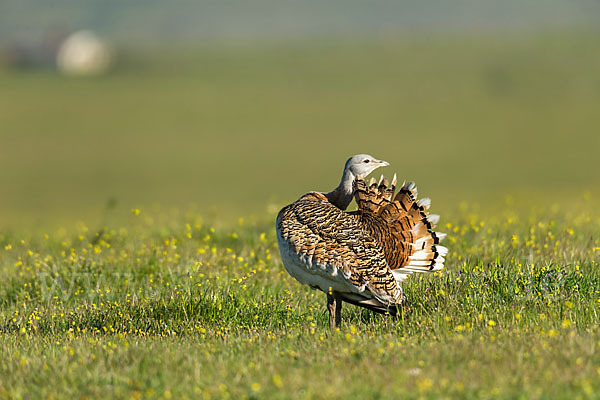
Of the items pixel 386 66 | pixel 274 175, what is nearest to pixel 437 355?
pixel 274 175

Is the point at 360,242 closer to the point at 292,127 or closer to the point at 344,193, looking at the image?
the point at 344,193

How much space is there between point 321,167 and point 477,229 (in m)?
28.4

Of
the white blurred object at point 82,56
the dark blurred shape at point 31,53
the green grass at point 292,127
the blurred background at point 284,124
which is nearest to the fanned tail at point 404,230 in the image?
the blurred background at point 284,124

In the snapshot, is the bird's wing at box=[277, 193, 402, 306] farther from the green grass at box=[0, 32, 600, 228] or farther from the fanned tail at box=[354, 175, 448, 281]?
the green grass at box=[0, 32, 600, 228]

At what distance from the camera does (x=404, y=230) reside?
6863 millimetres

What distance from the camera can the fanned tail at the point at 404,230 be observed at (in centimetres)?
679

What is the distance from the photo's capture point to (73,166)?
1544 inches

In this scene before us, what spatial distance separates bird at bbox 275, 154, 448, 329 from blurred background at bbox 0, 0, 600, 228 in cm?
795

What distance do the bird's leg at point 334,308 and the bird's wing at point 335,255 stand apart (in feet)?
0.44

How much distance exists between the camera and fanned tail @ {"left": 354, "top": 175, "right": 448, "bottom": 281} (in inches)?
267

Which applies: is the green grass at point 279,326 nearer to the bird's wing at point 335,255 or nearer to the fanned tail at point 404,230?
the fanned tail at point 404,230

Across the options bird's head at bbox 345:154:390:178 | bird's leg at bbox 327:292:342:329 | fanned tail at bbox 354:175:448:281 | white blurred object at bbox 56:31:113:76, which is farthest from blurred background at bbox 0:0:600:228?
bird's leg at bbox 327:292:342:329

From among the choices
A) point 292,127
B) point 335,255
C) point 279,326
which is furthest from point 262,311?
point 292,127

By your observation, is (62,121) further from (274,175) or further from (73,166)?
(274,175)
